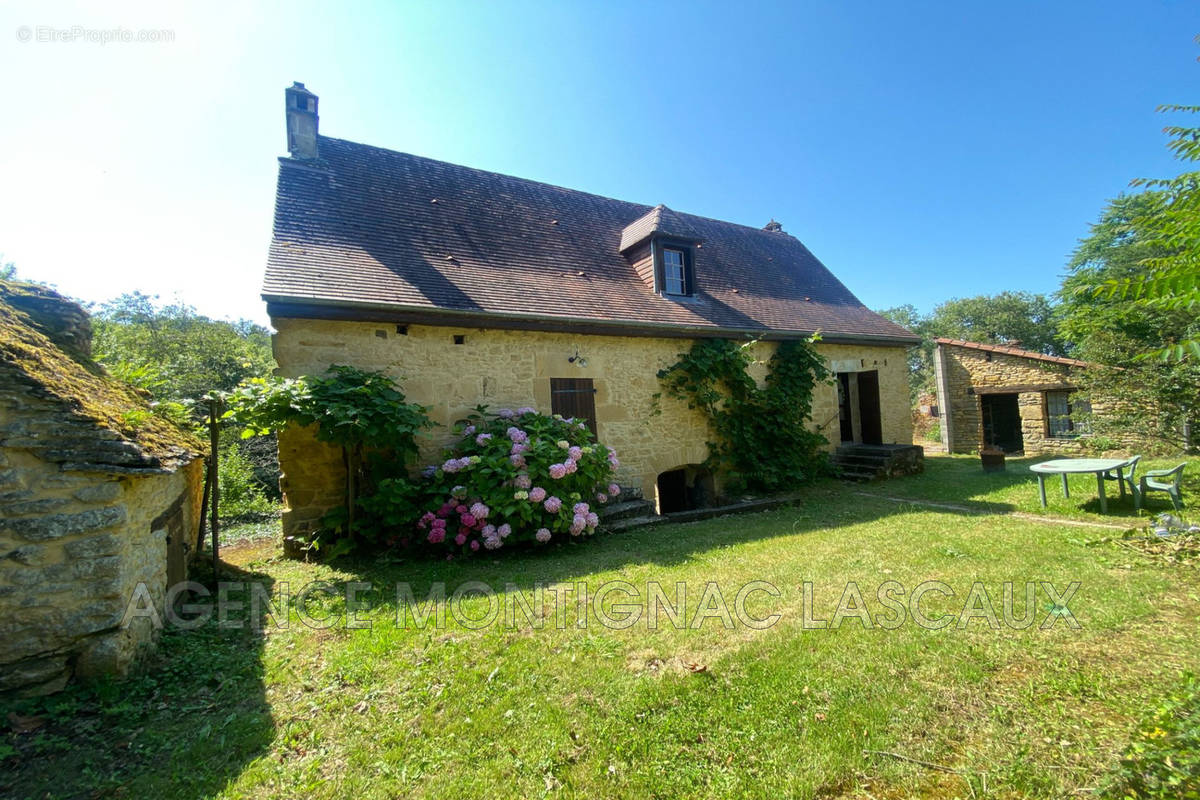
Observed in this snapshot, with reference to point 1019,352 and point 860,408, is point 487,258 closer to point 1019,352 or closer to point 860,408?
point 860,408

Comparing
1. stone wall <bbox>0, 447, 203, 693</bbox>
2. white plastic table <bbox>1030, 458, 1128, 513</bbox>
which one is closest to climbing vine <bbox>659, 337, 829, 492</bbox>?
white plastic table <bbox>1030, 458, 1128, 513</bbox>

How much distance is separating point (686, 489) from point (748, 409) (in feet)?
6.81

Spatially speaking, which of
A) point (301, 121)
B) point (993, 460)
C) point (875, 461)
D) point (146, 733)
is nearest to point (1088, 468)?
point (875, 461)

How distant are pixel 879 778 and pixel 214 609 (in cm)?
498

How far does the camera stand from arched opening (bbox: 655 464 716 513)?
9.14 metres

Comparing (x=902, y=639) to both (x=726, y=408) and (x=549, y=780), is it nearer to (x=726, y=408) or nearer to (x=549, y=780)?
(x=549, y=780)

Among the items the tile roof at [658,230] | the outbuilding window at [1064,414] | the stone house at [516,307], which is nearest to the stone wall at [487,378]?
the stone house at [516,307]

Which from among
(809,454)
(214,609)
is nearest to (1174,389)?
(809,454)

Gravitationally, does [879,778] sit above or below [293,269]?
below

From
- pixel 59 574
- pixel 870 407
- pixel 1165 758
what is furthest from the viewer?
pixel 870 407

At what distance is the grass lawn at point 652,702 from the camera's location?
2057 millimetres

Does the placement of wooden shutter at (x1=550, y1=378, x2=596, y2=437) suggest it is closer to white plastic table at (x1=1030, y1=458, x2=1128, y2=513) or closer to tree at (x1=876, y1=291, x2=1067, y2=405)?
white plastic table at (x1=1030, y1=458, x2=1128, y2=513)

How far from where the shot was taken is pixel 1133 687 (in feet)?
8.04

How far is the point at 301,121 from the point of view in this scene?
797 cm
